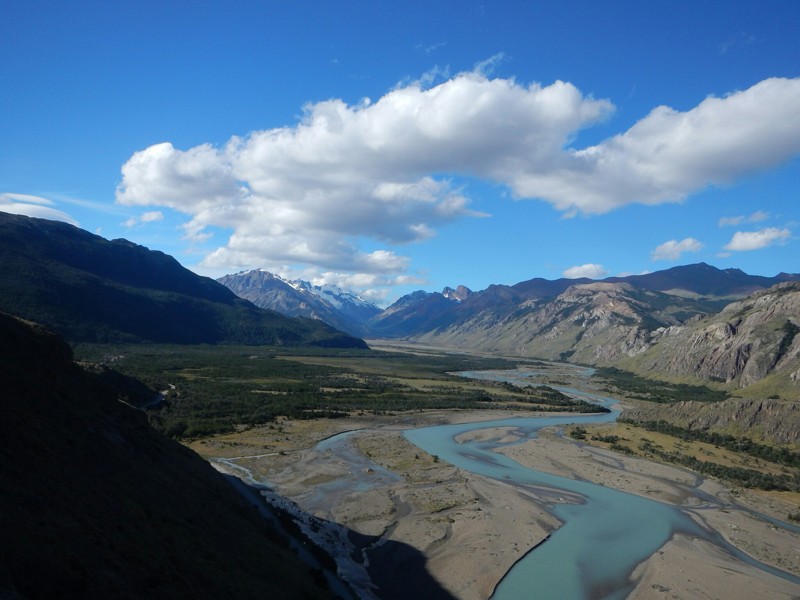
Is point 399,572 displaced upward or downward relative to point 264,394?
downward

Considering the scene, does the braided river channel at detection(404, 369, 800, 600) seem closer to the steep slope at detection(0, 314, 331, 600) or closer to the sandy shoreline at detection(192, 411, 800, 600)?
the sandy shoreline at detection(192, 411, 800, 600)

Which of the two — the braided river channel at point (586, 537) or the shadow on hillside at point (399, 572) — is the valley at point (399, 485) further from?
the braided river channel at point (586, 537)

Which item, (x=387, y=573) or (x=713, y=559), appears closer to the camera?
(x=387, y=573)

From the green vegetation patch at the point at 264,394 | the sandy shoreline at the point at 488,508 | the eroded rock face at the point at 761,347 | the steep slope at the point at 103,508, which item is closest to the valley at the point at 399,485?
the steep slope at the point at 103,508

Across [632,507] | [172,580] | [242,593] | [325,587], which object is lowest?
[632,507]

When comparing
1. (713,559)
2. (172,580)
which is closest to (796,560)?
(713,559)

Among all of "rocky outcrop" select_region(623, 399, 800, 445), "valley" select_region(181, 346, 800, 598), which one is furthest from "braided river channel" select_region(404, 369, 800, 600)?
"rocky outcrop" select_region(623, 399, 800, 445)

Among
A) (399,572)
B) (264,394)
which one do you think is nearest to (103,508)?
(399,572)

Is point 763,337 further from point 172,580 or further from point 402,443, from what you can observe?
point 172,580

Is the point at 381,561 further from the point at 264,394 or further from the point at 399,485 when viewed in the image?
the point at 264,394
